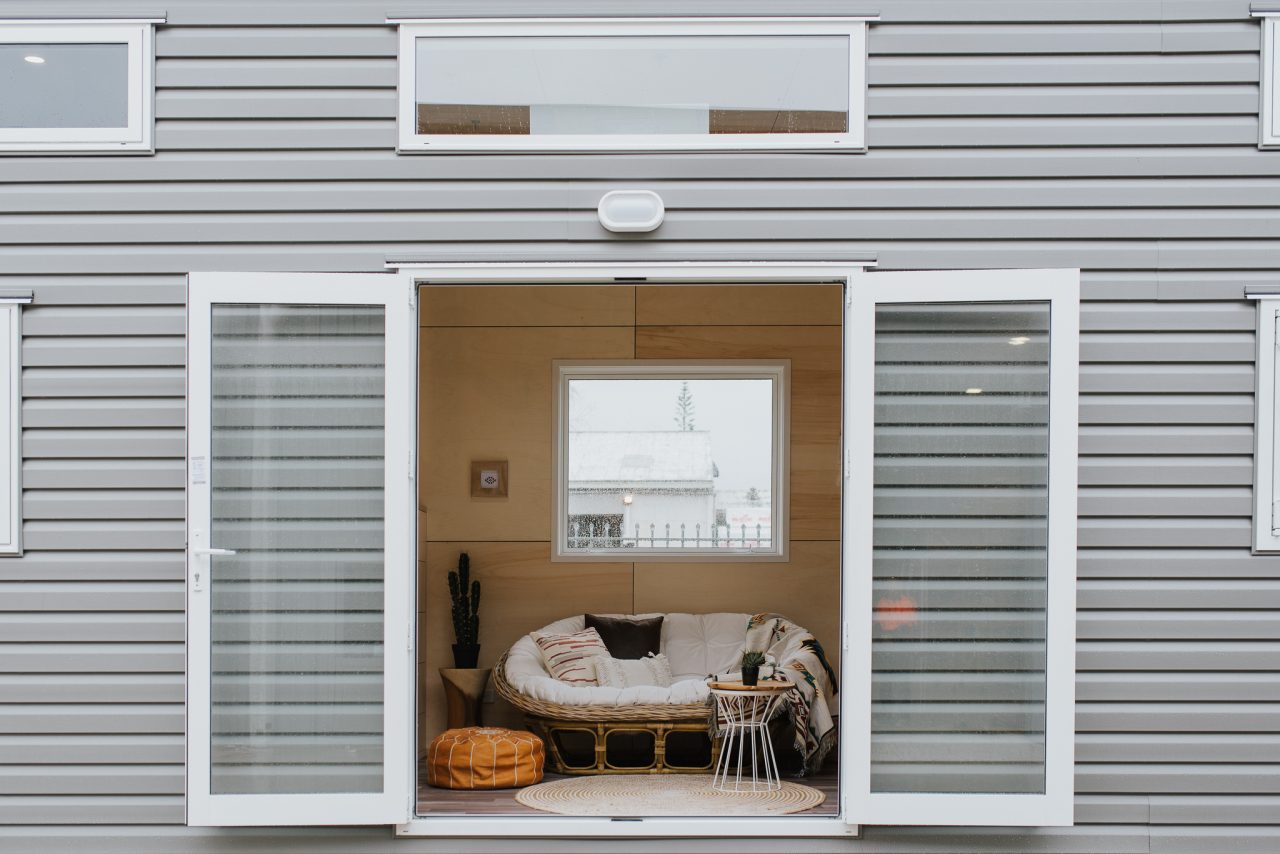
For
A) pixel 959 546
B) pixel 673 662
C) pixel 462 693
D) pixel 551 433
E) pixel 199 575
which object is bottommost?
pixel 462 693

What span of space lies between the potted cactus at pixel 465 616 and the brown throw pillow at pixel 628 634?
64cm

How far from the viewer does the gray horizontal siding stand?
4.48 metres

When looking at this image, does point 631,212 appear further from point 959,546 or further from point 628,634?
point 628,634

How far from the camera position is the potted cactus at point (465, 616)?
704cm

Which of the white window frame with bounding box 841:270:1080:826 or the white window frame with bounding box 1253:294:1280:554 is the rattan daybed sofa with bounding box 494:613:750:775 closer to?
the white window frame with bounding box 841:270:1080:826

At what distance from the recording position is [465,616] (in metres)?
7.07

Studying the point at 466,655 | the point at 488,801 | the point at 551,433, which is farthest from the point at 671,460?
the point at 488,801

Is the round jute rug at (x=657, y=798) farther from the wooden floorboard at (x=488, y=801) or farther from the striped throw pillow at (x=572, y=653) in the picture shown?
the striped throw pillow at (x=572, y=653)

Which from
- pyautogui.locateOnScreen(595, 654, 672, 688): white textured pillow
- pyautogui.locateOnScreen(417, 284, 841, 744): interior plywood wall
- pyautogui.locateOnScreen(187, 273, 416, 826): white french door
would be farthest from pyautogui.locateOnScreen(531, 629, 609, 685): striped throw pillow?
pyautogui.locateOnScreen(187, 273, 416, 826): white french door

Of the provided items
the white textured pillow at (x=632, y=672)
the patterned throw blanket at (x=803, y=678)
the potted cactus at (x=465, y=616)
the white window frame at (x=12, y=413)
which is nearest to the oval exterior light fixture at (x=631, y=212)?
the white window frame at (x=12, y=413)

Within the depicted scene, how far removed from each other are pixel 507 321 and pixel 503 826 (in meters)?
3.58

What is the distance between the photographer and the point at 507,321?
7422 mm

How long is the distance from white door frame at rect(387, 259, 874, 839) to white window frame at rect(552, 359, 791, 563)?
9.56ft

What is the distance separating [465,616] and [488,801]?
1908 millimetres
